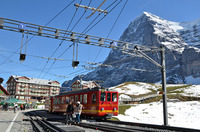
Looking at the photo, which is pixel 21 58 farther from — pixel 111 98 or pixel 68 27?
pixel 111 98

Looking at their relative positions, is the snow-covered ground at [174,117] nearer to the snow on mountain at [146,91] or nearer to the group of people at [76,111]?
the group of people at [76,111]

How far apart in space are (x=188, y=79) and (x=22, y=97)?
147913 millimetres

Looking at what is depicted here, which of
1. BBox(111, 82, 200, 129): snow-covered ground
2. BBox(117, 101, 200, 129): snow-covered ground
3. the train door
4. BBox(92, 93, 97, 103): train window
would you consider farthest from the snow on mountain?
BBox(92, 93, 97, 103): train window

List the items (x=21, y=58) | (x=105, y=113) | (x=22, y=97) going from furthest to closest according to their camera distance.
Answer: (x=22, y=97)
(x=105, y=113)
(x=21, y=58)

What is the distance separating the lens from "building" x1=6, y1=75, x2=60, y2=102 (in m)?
98.2

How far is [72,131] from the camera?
977cm

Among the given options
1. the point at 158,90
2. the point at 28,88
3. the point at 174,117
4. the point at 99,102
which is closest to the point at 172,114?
the point at 174,117

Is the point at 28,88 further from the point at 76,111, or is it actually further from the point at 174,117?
the point at 76,111

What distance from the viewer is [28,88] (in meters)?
102

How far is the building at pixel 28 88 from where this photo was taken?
98188mm

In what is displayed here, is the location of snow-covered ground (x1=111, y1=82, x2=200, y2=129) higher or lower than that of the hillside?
lower

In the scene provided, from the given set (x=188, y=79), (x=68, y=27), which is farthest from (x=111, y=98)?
(x=188, y=79)

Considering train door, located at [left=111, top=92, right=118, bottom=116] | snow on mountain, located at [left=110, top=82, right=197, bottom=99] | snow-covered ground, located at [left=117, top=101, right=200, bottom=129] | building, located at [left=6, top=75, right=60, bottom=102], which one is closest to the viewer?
train door, located at [left=111, top=92, right=118, bottom=116]

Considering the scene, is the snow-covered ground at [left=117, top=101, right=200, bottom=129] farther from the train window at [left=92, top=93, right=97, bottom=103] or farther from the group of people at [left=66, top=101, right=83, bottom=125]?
the group of people at [left=66, top=101, right=83, bottom=125]
